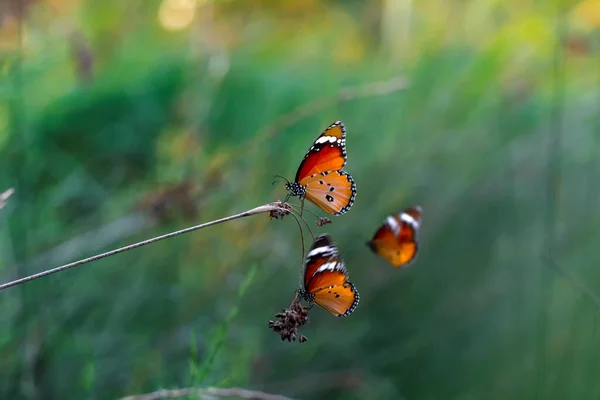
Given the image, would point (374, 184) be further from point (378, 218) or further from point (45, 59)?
point (45, 59)

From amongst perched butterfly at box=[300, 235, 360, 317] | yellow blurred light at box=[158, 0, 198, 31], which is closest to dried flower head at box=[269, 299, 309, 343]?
perched butterfly at box=[300, 235, 360, 317]

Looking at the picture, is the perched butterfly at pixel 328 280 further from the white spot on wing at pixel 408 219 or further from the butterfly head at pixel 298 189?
the white spot on wing at pixel 408 219

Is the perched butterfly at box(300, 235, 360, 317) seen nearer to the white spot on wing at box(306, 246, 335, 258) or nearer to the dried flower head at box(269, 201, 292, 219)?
the white spot on wing at box(306, 246, 335, 258)

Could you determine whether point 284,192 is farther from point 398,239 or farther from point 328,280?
point 328,280

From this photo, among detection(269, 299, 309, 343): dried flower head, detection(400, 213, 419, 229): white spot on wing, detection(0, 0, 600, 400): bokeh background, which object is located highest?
detection(0, 0, 600, 400): bokeh background

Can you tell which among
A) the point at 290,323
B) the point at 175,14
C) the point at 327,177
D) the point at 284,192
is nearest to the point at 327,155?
the point at 327,177

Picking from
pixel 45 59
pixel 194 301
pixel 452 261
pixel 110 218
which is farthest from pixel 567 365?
pixel 45 59
